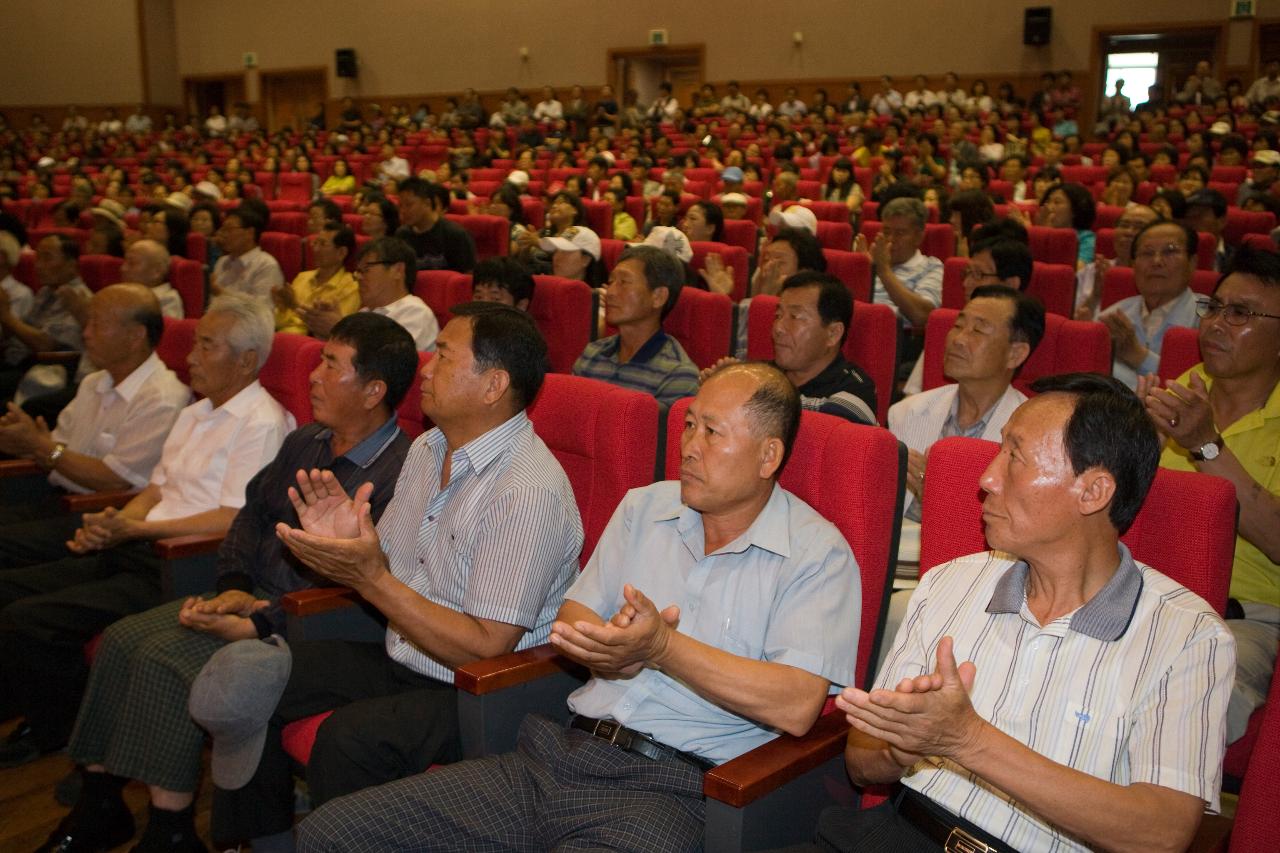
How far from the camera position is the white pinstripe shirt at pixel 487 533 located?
1758 millimetres

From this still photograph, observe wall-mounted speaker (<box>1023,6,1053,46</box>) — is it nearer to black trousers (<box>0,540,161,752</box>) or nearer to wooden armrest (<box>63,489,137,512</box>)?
wooden armrest (<box>63,489,137,512</box>)

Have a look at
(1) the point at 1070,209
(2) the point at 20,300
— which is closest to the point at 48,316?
(2) the point at 20,300

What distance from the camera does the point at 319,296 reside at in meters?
4.55

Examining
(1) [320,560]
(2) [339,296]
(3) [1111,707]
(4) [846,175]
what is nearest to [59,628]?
(1) [320,560]

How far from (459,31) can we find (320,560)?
16.2 metres

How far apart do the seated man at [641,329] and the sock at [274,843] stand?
1.52m

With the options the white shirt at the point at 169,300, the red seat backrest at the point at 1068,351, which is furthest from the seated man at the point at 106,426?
the red seat backrest at the point at 1068,351

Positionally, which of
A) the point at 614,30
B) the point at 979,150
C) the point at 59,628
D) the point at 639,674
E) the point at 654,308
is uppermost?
the point at 614,30

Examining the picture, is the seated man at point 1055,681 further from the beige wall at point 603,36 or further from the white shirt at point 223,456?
the beige wall at point 603,36

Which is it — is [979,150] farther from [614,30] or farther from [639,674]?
[639,674]

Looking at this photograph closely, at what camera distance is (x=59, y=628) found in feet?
7.46

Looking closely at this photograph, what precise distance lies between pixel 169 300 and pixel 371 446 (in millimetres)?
2935

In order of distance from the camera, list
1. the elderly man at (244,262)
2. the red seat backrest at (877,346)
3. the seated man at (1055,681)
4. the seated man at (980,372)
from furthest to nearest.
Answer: the elderly man at (244,262) < the red seat backrest at (877,346) < the seated man at (980,372) < the seated man at (1055,681)

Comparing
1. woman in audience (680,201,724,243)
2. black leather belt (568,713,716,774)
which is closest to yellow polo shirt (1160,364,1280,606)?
black leather belt (568,713,716,774)
